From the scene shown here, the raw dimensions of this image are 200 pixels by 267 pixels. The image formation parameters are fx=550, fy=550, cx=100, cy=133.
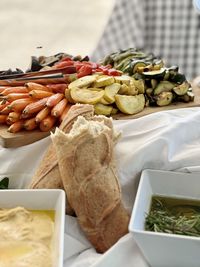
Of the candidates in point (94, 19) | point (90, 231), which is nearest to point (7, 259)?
point (90, 231)

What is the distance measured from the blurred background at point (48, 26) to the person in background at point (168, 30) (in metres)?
0.82

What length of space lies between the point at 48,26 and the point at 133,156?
9.13 ft

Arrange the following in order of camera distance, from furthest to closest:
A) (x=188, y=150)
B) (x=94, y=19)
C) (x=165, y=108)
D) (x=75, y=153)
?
1. (x=94, y=19)
2. (x=165, y=108)
3. (x=188, y=150)
4. (x=75, y=153)

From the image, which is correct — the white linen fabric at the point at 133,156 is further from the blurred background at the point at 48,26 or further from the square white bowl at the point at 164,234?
the blurred background at the point at 48,26

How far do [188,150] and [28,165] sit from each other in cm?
30

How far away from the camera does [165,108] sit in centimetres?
114

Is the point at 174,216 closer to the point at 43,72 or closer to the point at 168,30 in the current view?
the point at 43,72

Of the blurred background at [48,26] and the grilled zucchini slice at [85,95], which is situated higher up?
the grilled zucchini slice at [85,95]

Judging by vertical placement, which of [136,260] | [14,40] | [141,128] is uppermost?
[141,128]

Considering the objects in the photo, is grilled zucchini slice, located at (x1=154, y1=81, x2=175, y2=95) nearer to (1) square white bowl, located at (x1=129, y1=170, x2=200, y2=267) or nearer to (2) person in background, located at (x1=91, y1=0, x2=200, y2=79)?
(1) square white bowl, located at (x1=129, y1=170, x2=200, y2=267)

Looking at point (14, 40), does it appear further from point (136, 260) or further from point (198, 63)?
point (136, 260)

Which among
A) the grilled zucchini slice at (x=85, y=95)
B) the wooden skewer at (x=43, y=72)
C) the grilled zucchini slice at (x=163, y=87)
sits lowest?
the grilled zucchini slice at (x=163, y=87)

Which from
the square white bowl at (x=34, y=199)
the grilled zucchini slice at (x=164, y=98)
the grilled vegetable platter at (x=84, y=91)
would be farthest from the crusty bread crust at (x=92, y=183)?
the grilled zucchini slice at (x=164, y=98)

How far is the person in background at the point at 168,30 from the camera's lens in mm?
2201
